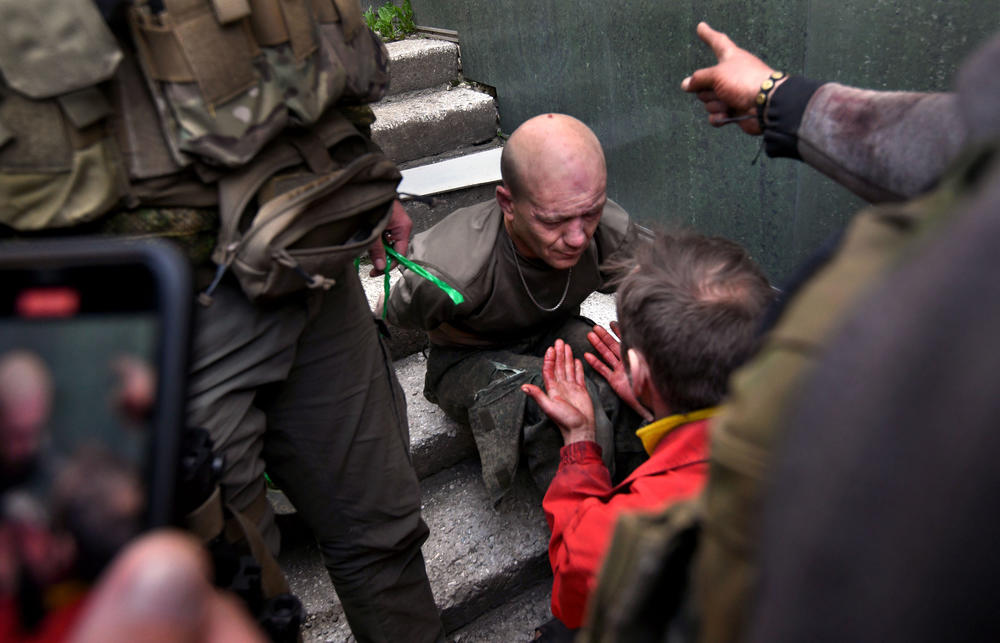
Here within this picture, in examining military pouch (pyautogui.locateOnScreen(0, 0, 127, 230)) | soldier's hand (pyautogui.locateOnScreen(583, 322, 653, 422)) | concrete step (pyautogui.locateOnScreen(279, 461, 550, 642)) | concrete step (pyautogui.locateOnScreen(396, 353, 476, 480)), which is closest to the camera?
military pouch (pyautogui.locateOnScreen(0, 0, 127, 230))

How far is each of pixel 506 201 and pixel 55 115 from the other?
1.18m

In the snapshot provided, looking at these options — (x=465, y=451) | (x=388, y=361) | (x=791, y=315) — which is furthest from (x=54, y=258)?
(x=465, y=451)

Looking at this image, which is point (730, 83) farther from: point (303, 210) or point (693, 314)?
point (303, 210)

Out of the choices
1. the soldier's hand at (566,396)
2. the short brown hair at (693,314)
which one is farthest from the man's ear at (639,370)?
the soldier's hand at (566,396)

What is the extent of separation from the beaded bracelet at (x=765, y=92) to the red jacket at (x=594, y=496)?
22.8 inches

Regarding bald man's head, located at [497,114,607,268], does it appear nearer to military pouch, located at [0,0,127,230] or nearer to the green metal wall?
the green metal wall

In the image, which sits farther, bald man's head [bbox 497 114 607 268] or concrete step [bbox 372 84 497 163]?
concrete step [bbox 372 84 497 163]

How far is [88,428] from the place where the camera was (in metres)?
0.52

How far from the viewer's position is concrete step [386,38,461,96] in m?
3.62

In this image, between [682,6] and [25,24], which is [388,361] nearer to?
[25,24]

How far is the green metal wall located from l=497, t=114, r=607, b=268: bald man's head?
0.63 metres

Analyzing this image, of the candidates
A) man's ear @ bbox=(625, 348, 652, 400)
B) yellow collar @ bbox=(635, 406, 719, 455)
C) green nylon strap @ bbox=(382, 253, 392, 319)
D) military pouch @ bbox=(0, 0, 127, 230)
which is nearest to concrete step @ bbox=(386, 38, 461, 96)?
green nylon strap @ bbox=(382, 253, 392, 319)

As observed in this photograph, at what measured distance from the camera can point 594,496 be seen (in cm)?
148

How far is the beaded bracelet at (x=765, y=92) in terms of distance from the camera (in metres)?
1.29
